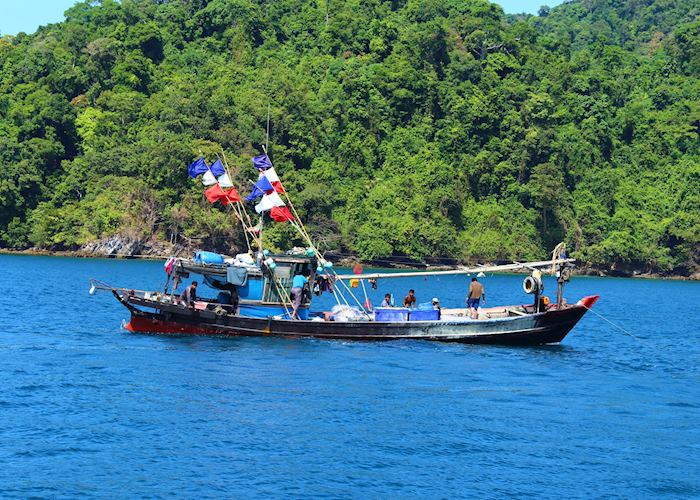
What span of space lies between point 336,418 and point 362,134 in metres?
112

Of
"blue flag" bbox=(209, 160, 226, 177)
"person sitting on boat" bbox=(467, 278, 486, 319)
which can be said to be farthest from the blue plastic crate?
"blue flag" bbox=(209, 160, 226, 177)

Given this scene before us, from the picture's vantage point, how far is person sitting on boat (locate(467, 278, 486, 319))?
48.7 meters

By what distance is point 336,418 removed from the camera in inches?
1320

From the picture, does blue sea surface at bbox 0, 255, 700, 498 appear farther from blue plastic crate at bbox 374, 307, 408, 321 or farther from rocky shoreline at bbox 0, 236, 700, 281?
rocky shoreline at bbox 0, 236, 700, 281

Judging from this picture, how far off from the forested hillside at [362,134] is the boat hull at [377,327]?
69353 mm

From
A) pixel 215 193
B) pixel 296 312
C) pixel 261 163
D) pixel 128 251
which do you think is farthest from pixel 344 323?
pixel 128 251

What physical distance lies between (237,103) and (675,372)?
93.7 meters

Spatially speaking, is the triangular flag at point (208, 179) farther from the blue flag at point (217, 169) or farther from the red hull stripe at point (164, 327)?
the red hull stripe at point (164, 327)

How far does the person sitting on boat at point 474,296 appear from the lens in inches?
1917

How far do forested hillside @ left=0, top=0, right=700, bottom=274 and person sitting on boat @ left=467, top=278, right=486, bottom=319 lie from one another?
226 feet

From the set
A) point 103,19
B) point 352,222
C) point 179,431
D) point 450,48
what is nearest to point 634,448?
point 179,431

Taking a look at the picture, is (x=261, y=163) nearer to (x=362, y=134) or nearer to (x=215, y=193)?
(x=215, y=193)

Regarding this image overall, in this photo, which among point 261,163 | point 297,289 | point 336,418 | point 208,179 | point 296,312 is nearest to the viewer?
point 336,418

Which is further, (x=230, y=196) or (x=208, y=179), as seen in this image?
(x=230, y=196)
